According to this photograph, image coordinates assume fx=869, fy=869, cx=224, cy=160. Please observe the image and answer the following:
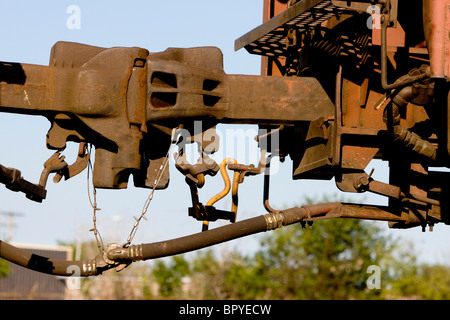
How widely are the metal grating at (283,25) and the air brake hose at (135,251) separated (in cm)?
137

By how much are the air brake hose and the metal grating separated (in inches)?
53.8

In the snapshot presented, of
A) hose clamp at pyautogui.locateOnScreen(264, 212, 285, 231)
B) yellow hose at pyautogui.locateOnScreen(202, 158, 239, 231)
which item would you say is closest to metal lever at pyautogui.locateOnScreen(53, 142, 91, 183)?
yellow hose at pyautogui.locateOnScreen(202, 158, 239, 231)

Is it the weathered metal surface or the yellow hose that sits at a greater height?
the weathered metal surface

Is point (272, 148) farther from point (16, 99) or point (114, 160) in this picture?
point (16, 99)

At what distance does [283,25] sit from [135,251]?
76.0 inches

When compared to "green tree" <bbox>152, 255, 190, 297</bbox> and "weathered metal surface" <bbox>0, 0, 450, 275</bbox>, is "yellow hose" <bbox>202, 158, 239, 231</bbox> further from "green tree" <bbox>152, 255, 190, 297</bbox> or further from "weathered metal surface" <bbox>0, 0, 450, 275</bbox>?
"green tree" <bbox>152, 255, 190, 297</bbox>

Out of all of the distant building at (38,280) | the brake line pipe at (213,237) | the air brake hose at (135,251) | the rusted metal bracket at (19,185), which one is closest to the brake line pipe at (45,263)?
the air brake hose at (135,251)

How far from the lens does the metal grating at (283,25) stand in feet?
18.9

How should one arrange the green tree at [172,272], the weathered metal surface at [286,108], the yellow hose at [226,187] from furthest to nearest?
the green tree at [172,272], the yellow hose at [226,187], the weathered metal surface at [286,108]

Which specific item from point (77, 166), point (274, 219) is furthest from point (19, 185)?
point (274, 219)

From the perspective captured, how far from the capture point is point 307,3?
576 cm

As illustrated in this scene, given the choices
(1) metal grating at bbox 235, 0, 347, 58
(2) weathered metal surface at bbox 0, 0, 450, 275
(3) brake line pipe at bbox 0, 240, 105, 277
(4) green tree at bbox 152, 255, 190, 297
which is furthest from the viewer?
(4) green tree at bbox 152, 255, 190, 297

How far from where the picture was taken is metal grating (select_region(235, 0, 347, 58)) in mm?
5773

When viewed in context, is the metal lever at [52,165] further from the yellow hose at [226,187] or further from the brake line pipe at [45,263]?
the yellow hose at [226,187]
